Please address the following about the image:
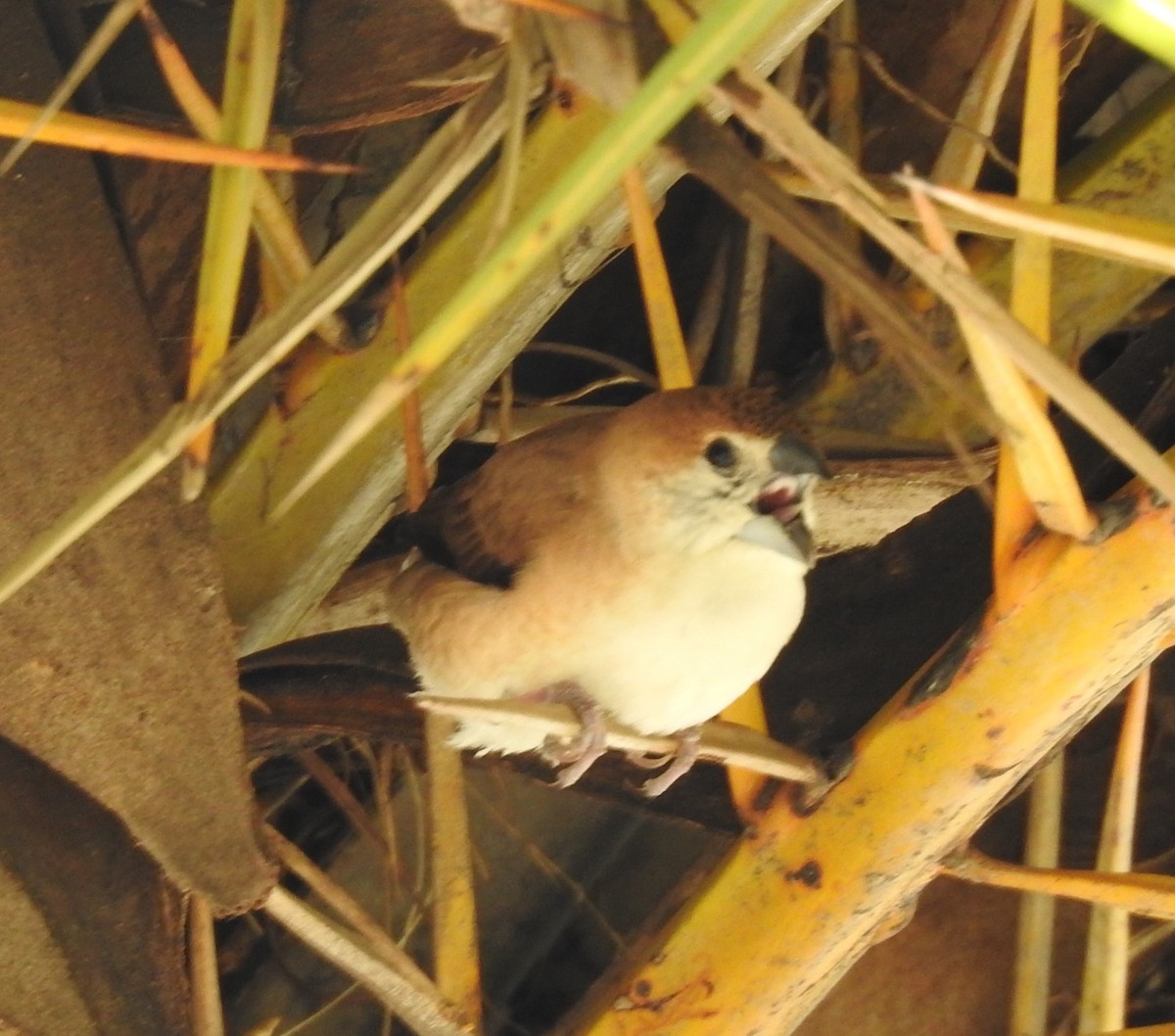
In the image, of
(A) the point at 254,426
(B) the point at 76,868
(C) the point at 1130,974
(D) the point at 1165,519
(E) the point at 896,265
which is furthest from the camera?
(C) the point at 1130,974

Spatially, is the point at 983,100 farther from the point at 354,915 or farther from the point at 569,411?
the point at 354,915

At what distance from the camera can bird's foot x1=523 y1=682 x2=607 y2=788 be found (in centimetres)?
113

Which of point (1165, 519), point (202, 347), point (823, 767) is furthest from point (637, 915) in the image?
point (202, 347)

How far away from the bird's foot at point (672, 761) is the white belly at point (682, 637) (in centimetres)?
3

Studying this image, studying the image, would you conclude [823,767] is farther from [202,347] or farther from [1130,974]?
→ [1130,974]

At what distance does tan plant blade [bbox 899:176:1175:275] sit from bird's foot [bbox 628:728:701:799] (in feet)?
2.00

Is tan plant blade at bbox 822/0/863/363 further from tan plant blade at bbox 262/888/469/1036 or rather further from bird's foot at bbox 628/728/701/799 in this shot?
tan plant blade at bbox 262/888/469/1036

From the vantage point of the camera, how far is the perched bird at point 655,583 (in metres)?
1.13

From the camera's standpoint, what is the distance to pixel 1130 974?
183cm

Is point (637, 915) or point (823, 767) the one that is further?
point (637, 915)

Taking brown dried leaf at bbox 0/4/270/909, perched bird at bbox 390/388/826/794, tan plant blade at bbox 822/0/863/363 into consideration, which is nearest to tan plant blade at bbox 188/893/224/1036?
brown dried leaf at bbox 0/4/270/909

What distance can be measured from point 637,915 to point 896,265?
116cm

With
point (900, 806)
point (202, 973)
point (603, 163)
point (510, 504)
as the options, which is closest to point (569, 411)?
point (510, 504)

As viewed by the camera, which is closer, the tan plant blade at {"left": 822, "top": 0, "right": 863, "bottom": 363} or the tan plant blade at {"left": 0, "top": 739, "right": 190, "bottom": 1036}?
the tan plant blade at {"left": 0, "top": 739, "right": 190, "bottom": 1036}
